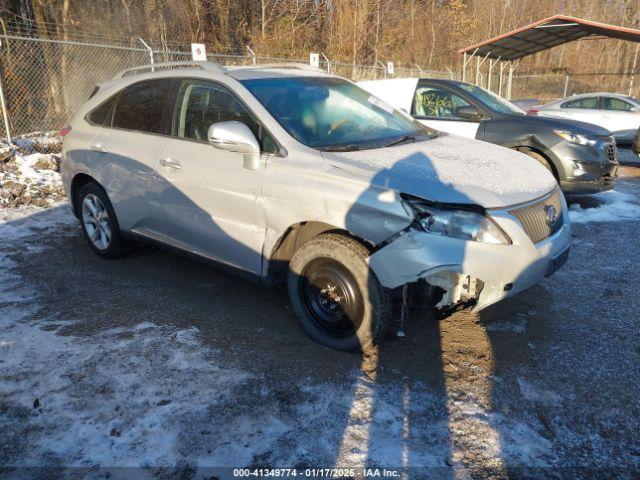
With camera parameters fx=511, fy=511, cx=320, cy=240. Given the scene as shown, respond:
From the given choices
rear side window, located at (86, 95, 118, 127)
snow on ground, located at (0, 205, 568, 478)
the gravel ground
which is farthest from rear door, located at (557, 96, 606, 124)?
snow on ground, located at (0, 205, 568, 478)

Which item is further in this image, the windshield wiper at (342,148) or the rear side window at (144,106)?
the rear side window at (144,106)

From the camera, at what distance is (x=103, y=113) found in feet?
Result: 16.2

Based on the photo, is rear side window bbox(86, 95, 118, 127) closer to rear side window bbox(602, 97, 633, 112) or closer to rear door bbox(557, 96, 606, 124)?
rear door bbox(557, 96, 606, 124)

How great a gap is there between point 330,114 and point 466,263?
66.8 inches

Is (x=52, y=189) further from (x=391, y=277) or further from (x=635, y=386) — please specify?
(x=635, y=386)

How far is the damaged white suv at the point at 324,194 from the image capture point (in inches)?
116

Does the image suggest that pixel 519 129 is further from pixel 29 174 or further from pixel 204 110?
pixel 29 174

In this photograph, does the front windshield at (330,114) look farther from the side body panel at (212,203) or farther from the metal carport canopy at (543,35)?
the metal carport canopy at (543,35)

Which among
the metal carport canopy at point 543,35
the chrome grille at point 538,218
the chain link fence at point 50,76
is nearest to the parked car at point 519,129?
the chrome grille at point 538,218

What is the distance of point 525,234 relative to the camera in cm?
303

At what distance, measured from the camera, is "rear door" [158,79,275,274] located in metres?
3.60

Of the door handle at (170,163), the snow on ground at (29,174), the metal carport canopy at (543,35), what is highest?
the metal carport canopy at (543,35)

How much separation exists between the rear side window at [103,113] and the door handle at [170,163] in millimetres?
1097

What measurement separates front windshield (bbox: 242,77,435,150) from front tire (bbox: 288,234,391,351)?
29.6 inches
